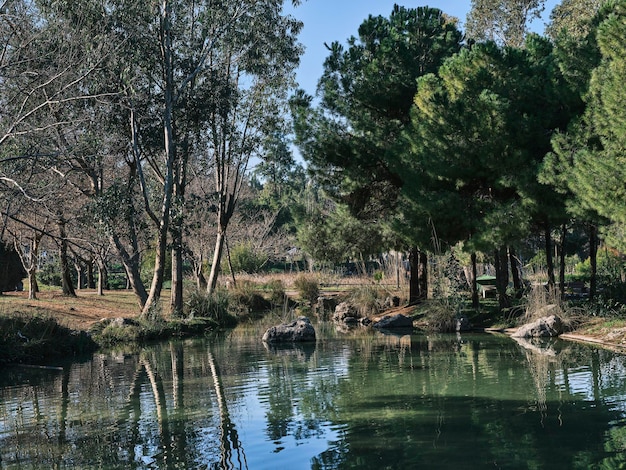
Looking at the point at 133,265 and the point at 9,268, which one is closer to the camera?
the point at 133,265

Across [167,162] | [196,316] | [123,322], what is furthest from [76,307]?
[167,162]

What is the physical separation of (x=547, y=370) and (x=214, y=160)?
19.2 meters

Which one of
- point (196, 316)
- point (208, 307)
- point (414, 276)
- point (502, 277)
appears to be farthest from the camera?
point (414, 276)

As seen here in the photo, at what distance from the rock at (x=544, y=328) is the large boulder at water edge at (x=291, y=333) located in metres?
4.81

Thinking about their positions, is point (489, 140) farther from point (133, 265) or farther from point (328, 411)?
point (133, 265)

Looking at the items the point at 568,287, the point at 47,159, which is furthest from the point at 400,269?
the point at 47,159

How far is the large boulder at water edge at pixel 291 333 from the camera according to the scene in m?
16.7

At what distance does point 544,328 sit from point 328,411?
8.66 meters

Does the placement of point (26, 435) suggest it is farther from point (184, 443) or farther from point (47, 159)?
point (47, 159)

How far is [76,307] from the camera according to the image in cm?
2152

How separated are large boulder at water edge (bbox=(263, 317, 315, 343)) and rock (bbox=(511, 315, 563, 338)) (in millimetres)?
4809

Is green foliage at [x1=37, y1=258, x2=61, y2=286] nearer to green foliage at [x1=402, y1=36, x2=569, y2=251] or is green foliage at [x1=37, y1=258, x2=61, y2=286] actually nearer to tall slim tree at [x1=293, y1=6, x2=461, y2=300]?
tall slim tree at [x1=293, y1=6, x2=461, y2=300]

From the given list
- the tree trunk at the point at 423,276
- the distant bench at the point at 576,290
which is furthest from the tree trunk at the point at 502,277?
the tree trunk at the point at 423,276

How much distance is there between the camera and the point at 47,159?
54.7ft
